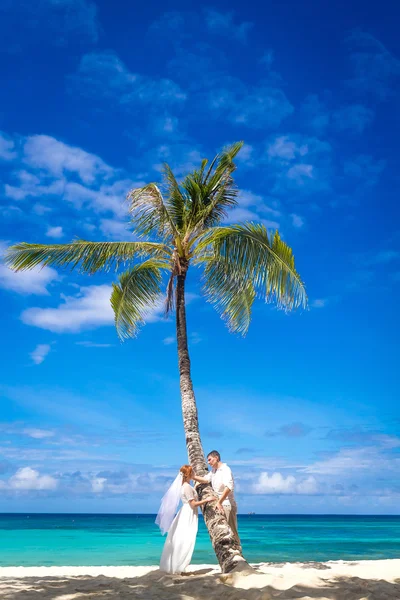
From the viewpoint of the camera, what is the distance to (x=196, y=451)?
390 inches

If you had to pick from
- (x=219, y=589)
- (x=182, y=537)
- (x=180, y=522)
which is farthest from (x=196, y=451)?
(x=219, y=589)

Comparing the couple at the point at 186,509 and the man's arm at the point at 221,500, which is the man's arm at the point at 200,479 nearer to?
the couple at the point at 186,509

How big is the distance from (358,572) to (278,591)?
17.0 ft

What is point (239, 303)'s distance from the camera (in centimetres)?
1358

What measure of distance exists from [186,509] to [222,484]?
2.57 ft

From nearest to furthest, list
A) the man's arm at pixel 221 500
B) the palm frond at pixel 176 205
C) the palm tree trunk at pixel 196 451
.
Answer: the palm tree trunk at pixel 196 451
the man's arm at pixel 221 500
the palm frond at pixel 176 205

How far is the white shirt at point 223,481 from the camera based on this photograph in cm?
922

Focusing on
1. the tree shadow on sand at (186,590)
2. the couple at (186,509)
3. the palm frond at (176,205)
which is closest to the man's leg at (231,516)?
the couple at (186,509)

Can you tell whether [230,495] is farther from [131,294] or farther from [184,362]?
[131,294]

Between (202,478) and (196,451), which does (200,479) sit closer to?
(202,478)

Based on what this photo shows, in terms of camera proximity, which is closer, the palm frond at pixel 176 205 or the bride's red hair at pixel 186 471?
the bride's red hair at pixel 186 471

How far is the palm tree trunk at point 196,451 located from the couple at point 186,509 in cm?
15

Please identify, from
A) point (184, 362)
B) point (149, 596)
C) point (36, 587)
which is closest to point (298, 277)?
point (184, 362)

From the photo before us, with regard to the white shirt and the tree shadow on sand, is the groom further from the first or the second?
the tree shadow on sand
